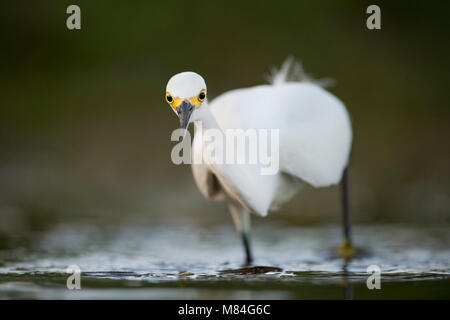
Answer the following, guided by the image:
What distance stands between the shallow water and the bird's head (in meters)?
1.15

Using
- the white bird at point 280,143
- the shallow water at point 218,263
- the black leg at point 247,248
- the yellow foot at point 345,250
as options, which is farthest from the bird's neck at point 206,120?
the yellow foot at point 345,250

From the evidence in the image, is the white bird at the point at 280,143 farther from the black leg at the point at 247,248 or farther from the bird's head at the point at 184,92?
the bird's head at the point at 184,92

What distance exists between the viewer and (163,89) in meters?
14.7

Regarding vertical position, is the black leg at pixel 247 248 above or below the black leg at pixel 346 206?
below

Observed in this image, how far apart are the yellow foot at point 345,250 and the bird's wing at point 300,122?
731 mm

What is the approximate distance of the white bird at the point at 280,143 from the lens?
609 centimetres

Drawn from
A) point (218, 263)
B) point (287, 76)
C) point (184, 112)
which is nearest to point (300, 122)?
point (218, 263)

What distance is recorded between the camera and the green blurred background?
11375 mm

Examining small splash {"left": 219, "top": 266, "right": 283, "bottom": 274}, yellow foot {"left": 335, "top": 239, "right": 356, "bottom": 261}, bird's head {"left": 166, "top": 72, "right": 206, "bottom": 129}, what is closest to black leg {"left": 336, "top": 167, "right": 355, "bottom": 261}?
yellow foot {"left": 335, "top": 239, "right": 356, "bottom": 261}

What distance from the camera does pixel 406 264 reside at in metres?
6.65

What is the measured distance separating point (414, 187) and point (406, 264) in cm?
475

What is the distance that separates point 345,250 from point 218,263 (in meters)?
1.32

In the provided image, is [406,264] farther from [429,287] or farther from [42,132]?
[42,132]

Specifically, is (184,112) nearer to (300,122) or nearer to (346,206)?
(300,122)
